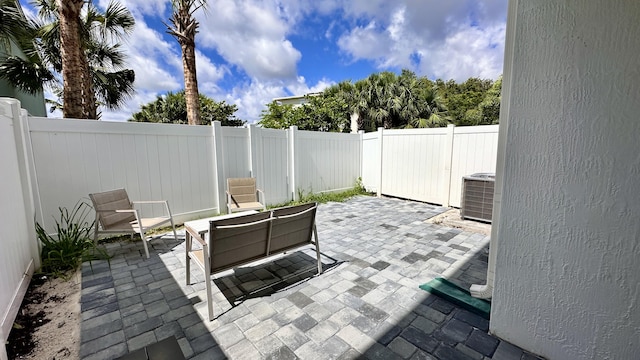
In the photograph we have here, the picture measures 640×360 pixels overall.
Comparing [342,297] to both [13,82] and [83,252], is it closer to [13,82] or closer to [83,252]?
[83,252]

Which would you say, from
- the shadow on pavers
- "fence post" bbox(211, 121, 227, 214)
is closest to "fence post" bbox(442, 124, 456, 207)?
"fence post" bbox(211, 121, 227, 214)

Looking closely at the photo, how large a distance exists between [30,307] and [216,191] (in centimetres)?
313

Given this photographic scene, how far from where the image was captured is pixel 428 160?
641 cm

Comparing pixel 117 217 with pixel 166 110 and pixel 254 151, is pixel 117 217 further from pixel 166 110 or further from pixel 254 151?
pixel 166 110

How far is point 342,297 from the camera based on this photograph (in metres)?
2.50

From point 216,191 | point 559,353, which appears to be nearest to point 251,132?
point 216,191

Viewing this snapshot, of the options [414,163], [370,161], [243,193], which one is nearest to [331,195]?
[370,161]

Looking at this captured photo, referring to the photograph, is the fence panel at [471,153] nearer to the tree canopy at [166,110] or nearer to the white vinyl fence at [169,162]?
the white vinyl fence at [169,162]

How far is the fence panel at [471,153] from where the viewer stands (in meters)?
5.39

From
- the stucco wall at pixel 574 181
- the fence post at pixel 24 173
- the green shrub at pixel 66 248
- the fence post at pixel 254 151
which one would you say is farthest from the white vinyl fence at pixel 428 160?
the fence post at pixel 24 173

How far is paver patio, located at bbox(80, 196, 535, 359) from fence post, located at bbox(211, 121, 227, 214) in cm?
155

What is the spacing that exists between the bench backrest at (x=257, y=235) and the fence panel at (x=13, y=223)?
1.36 m

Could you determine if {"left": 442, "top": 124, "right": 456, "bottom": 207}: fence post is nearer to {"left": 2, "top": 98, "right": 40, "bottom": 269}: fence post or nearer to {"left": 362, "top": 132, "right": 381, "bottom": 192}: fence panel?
{"left": 362, "top": 132, "right": 381, "bottom": 192}: fence panel

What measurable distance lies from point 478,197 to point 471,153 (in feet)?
4.33
